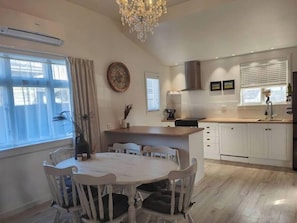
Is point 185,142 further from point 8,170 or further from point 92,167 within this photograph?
point 8,170

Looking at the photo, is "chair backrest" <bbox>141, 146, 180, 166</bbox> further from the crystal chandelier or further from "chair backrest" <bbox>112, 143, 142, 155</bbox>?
the crystal chandelier

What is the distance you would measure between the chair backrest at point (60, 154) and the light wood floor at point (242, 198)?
699 mm

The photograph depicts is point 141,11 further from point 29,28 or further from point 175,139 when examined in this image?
point 175,139

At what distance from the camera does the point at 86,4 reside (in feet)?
11.8

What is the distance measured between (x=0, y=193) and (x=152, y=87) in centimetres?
368

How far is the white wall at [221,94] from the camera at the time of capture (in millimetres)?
4520

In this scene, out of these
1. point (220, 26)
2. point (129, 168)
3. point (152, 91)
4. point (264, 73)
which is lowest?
point (129, 168)

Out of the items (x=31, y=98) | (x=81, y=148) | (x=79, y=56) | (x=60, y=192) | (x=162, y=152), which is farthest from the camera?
(x=79, y=56)

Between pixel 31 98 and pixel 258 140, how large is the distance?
161 inches

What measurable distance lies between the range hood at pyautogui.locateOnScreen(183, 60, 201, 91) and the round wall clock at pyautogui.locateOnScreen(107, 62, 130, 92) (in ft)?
5.48

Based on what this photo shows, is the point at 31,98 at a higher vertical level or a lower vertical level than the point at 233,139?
higher

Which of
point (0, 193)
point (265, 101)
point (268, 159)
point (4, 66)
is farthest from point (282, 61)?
point (0, 193)

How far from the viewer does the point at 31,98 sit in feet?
9.97

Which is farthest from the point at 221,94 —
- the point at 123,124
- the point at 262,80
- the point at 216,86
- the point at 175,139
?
the point at 123,124
